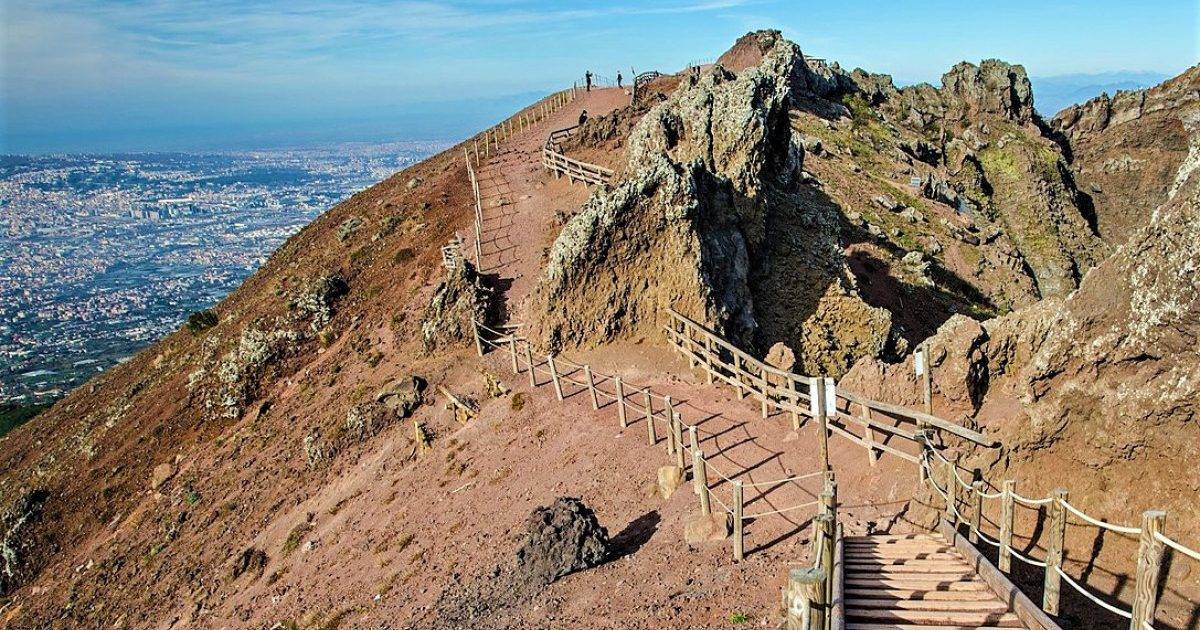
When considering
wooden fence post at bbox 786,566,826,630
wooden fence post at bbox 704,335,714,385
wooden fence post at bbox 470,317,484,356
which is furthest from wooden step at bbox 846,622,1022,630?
wooden fence post at bbox 470,317,484,356

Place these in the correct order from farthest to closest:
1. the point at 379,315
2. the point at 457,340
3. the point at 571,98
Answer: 1. the point at 571,98
2. the point at 379,315
3. the point at 457,340

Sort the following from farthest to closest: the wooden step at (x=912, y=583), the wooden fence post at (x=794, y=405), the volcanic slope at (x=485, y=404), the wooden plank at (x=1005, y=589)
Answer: the wooden fence post at (x=794, y=405) → the volcanic slope at (x=485, y=404) → the wooden step at (x=912, y=583) → the wooden plank at (x=1005, y=589)

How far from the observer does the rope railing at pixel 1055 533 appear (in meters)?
7.07

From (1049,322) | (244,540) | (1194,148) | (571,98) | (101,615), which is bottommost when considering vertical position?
(101,615)

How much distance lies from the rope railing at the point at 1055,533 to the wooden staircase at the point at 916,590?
0.58 metres

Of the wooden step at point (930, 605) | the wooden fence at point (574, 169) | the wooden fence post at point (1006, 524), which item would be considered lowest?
the wooden step at point (930, 605)

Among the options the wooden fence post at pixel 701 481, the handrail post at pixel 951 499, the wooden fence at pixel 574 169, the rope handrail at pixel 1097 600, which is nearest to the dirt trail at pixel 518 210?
the wooden fence at pixel 574 169

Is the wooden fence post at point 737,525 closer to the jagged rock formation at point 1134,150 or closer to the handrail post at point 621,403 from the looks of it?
the handrail post at point 621,403

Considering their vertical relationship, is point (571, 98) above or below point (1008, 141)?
above

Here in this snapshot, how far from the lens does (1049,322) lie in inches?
574

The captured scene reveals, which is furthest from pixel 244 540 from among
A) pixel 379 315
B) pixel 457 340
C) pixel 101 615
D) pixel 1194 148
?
pixel 1194 148

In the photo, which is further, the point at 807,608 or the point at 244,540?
the point at 244,540

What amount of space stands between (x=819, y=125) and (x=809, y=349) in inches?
1078

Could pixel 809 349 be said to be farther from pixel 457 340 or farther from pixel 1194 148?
pixel 1194 148
